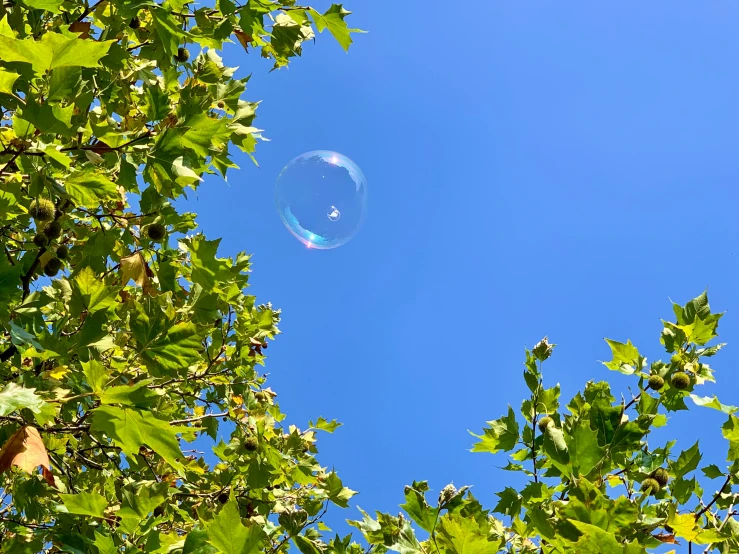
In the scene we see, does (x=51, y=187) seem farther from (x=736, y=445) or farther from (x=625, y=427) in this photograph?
(x=736, y=445)

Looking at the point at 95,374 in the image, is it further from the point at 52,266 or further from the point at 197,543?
the point at 52,266

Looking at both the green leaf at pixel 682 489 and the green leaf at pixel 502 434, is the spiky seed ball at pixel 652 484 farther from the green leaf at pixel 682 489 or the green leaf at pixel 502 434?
the green leaf at pixel 502 434

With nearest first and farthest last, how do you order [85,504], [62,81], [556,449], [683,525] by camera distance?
[556,449] < [683,525] < [62,81] < [85,504]

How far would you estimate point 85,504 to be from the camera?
2656mm

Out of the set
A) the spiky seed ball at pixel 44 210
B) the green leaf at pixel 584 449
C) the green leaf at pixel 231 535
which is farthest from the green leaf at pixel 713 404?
the spiky seed ball at pixel 44 210

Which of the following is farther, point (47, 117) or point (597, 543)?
point (47, 117)

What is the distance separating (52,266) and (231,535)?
3065mm

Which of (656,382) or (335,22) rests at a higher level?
(335,22)

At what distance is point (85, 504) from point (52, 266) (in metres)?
1.94

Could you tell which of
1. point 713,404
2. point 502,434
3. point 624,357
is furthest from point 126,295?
point 713,404

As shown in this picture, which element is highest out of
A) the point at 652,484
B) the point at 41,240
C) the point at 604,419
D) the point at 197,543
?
the point at 41,240

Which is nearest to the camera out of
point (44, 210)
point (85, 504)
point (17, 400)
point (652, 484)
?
point (17, 400)

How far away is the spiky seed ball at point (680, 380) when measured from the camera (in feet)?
9.41

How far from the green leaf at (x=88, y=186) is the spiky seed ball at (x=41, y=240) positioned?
768 millimetres
